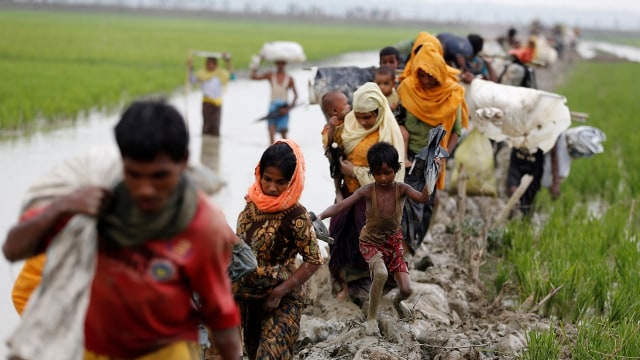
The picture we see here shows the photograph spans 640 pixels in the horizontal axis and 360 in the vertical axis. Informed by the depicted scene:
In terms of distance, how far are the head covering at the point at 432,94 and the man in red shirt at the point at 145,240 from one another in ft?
11.1

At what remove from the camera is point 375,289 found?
4234 mm

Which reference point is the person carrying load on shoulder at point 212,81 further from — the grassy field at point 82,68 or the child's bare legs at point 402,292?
the child's bare legs at point 402,292

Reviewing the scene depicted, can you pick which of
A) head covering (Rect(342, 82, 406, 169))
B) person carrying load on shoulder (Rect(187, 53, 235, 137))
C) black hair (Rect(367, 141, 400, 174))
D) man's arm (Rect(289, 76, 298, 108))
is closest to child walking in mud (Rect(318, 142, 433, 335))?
black hair (Rect(367, 141, 400, 174))

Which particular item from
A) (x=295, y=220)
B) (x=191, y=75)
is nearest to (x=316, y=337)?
(x=295, y=220)

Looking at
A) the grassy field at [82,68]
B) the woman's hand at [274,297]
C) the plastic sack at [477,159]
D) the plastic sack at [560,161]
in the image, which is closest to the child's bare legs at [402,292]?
the woman's hand at [274,297]

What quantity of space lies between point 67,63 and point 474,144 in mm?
16350

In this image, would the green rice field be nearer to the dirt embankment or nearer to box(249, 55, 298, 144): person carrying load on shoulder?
the dirt embankment

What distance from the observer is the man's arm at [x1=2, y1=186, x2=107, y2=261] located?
6.43ft

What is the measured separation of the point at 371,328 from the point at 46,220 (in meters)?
2.44

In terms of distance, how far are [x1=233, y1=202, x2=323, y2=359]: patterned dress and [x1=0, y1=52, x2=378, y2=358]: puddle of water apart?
1.56 m

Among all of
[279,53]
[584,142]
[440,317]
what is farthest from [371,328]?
[279,53]

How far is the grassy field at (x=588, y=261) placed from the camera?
13.5ft

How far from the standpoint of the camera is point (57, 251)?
6.69 ft

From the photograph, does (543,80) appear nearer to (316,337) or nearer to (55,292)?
(316,337)
